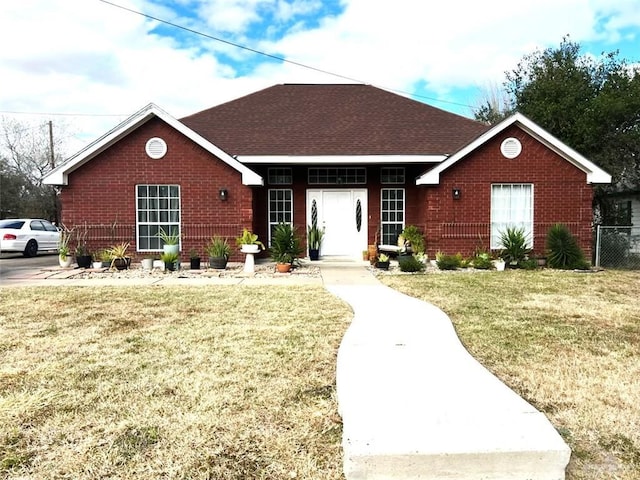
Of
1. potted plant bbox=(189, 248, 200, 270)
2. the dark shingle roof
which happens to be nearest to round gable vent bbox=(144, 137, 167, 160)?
the dark shingle roof

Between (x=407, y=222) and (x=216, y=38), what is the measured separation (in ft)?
30.3

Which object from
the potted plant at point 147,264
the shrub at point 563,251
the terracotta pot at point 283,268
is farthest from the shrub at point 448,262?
the potted plant at point 147,264

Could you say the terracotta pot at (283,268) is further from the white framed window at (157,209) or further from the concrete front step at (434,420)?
the concrete front step at (434,420)

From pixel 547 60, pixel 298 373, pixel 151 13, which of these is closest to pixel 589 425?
pixel 298 373

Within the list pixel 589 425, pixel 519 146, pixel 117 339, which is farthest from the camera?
pixel 519 146

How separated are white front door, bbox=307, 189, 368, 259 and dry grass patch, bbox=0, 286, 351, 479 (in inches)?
319

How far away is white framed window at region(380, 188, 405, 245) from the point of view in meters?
15.1

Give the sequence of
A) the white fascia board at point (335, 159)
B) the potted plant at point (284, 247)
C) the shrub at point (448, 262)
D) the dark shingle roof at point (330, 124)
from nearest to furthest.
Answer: the potted plant at point (284, 247) < the shrub at point (448, 262) < the white fascia board at point (335, 159) < the dark shingle roof at point (330, 124)

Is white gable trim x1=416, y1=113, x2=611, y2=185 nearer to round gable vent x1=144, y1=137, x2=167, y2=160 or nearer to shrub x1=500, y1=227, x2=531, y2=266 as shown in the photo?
shrub x1=500, y1=227, x2=531, y2=266

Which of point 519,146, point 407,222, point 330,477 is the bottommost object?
point 330,477

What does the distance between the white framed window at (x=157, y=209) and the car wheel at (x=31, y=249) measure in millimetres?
7376

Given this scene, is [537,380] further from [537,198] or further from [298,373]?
[537,198]

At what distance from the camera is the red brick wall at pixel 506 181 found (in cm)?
1354

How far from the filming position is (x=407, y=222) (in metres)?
15.1
